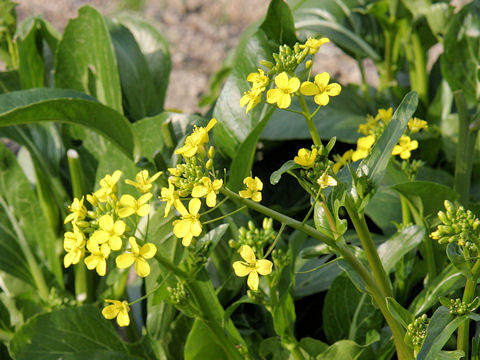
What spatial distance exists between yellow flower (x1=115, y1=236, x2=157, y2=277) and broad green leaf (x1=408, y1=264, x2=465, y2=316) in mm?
438

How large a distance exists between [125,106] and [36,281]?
45 centimetres

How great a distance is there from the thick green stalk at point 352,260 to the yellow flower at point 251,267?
0.17 feet

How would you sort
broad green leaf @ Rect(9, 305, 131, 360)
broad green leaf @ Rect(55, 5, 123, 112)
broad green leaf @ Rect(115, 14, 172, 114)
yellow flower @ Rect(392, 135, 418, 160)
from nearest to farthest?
yellow flower @ Rect(392, 135, 418, 160)
broad green leaf @ Rect(9, 305, 131, 360)
broad green leaf @ Rect(55, 5, 123, 112)
broad green leaf @ Rect(115, 14, 172, 114)

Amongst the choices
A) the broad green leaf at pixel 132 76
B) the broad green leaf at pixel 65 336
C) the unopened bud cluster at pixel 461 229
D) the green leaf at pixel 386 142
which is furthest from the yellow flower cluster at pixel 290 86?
the broad green leaf at pixel 132 76

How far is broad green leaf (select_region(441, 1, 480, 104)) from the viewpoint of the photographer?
1.36 metres

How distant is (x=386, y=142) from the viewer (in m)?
0.80

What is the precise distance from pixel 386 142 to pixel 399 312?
223 millimetres

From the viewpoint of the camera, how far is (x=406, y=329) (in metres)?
0.85

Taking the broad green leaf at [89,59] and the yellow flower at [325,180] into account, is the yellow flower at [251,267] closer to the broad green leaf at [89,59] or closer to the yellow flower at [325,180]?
the yellow flower at [325,180]

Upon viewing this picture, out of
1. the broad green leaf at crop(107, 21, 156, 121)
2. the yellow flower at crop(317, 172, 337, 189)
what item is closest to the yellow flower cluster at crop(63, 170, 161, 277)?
the yellow flower at crop(317, 172, 337, 189)

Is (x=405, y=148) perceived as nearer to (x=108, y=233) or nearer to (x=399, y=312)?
(x=399, y=312)

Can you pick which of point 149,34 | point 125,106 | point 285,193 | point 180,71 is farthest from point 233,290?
point 180,71

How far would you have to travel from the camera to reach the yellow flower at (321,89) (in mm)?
729

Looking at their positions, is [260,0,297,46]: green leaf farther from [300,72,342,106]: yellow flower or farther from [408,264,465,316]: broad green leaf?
[408,264,465,316]: broad green leaf
